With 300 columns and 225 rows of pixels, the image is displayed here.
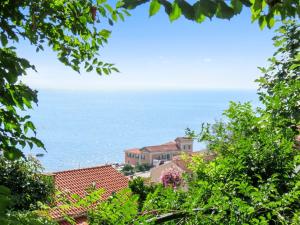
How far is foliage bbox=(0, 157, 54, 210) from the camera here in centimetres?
1031

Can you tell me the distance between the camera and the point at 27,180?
10656mm

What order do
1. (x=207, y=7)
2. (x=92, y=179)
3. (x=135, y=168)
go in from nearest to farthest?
1. (x=207, y=7)
2. (x=92, y=179)
3. (x=135, y=168)

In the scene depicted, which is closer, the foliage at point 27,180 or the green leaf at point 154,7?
the green leaf at point 154,7

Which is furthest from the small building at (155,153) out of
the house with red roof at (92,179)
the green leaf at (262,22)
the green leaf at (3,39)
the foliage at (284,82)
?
the green leaf at (262,22)

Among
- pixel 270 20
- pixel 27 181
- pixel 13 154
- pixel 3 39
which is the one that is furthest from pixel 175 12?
pixel 27 181

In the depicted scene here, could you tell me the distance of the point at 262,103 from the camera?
13.8 ft

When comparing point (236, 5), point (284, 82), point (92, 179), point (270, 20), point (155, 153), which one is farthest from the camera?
point (155, 153)

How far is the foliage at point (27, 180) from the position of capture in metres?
10.3

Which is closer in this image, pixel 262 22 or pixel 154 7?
pixel 154 7

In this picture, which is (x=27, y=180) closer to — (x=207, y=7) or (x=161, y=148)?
(x=207, y=7)

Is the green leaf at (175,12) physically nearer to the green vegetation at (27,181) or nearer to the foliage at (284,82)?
the foliage at (284,82)

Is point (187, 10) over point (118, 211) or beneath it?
over

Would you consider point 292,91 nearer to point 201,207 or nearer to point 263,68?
point 263,68

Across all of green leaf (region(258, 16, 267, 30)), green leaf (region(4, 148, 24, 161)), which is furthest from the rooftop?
green leaf (region(258, 16, 267, 30))
